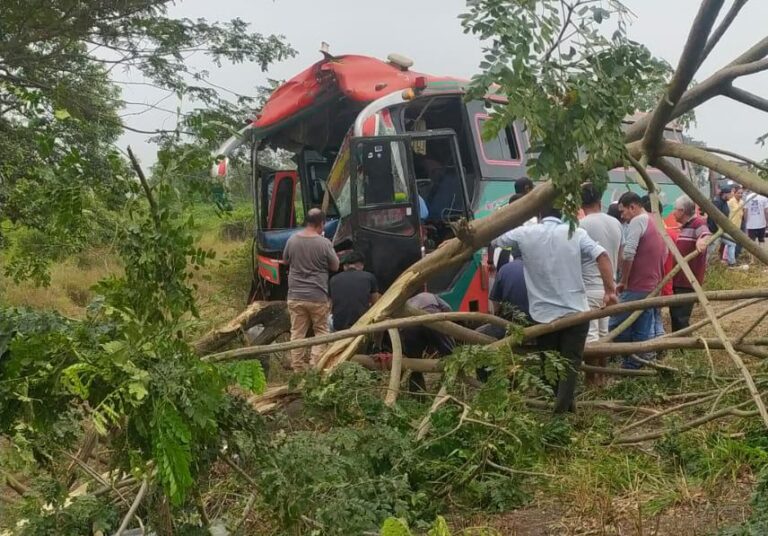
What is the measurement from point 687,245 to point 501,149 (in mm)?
2286

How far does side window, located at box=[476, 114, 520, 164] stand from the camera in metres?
8.32

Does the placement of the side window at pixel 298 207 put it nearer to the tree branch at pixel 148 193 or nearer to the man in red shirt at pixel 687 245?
the man in red shirt at pixel 687 245

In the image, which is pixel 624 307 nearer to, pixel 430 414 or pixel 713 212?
pixel 713 212

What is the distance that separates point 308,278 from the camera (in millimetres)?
6676

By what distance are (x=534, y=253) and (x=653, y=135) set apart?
133 cm

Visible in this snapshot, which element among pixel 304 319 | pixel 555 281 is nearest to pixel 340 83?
pixel 304 319

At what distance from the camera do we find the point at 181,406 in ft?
8.00

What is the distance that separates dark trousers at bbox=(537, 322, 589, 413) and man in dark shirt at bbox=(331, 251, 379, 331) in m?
1.56

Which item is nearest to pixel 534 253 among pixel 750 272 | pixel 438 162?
pixel 438 162

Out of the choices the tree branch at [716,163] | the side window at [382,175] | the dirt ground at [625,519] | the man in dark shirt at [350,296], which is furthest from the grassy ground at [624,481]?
the side window at [382,175]

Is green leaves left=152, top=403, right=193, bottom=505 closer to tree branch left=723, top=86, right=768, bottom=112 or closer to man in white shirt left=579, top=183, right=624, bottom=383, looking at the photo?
tree branch left=723, top=86, right=768, bottom=112

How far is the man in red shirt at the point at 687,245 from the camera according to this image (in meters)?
6.89

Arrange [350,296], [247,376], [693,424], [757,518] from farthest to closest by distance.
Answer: [350,296], [693,424], [757,518], [247,376]

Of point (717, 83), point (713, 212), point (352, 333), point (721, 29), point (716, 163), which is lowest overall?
point (352, 333)
